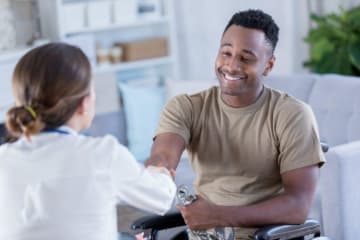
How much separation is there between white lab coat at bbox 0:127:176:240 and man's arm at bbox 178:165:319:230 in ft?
1.63

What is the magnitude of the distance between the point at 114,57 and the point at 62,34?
18.1 inches

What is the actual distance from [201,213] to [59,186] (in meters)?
0.60

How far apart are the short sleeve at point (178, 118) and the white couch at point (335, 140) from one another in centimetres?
74

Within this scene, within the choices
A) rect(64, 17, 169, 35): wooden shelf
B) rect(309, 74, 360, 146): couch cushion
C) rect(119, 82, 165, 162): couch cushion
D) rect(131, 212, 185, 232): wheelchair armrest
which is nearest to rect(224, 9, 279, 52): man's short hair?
rect(131, 212, 185, 232): wheelchair armrest

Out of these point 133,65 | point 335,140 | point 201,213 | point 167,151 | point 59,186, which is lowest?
point 335,140

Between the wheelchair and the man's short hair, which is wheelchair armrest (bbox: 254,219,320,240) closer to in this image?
the wheelchair

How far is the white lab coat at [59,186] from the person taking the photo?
1.42 m

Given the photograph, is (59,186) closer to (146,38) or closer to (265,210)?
(265,210)

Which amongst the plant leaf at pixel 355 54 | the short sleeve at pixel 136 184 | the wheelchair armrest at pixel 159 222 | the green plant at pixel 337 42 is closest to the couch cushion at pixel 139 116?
the green plant at pixel 337 42

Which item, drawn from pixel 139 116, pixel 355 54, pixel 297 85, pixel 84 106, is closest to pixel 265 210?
pixel 84 106

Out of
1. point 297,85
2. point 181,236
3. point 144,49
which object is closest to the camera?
point 181,236

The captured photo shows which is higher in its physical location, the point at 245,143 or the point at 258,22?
the point at 258,22

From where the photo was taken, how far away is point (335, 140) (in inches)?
128

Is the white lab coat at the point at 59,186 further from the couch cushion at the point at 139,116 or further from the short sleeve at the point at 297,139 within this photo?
the couch cushion at the point at 139,116
